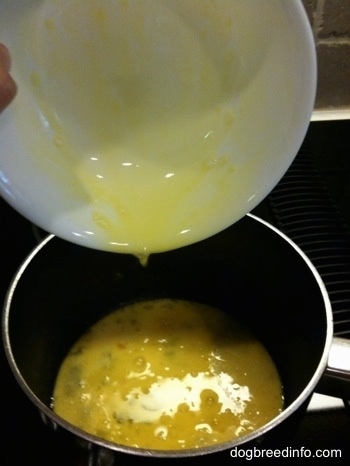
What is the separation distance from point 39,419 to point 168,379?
242 millimetres

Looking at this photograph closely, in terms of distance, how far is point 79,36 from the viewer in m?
0.54

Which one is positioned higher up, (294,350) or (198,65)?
(198,65)

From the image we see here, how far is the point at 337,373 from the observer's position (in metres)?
0.54

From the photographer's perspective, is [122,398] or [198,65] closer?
[198,65]

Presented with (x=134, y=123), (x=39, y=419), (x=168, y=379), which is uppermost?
(x=134, y=123)

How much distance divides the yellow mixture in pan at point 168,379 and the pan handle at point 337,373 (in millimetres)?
183

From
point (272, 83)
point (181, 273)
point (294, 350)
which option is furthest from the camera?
point (181, 273)

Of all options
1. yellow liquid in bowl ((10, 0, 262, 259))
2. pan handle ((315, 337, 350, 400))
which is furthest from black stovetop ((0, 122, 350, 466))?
yellow liquid in bowl ((10, 0, 262, 259))

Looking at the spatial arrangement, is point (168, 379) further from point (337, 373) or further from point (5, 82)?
point (5, 82)

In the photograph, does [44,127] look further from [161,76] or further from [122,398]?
[122,398]

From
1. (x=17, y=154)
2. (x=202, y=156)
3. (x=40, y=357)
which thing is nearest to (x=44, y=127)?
(x=17, y=154)

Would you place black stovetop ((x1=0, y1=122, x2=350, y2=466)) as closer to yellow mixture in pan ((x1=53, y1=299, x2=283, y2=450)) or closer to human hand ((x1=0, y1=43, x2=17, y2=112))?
yellow mixture in pan ((x1=53, y1=299, x2=283, y2=450))

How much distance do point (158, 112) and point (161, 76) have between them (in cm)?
4

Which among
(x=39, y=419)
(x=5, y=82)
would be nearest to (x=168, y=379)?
(x=39, y=419)
